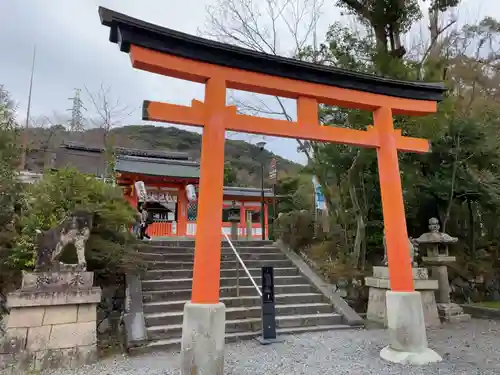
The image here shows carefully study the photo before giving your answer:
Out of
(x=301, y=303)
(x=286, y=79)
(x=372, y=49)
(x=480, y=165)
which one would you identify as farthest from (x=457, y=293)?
(x=286, y=79)

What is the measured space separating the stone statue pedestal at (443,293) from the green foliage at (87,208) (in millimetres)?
→ 6616

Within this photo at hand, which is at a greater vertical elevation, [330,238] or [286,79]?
[286,79]

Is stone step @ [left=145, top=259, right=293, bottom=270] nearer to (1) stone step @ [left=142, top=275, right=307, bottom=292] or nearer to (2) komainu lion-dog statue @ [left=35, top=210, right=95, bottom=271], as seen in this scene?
(1) stone step @ [left=142, top=275, right=307, bottom=292]

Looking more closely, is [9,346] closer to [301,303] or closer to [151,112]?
[151,112]

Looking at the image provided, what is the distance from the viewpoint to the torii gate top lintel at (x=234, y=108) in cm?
411

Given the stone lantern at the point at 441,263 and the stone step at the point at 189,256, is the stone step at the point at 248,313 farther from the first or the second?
the stone lantern at the point at 441,263

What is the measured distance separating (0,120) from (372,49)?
389 inches

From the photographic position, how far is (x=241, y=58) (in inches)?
184

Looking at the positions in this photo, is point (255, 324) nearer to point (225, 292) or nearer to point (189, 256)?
point (225, 292)

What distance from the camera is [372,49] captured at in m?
9.45

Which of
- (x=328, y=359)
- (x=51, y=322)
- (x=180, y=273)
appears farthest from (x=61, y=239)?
(x=328, y=359)

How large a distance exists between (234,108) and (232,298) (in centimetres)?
394

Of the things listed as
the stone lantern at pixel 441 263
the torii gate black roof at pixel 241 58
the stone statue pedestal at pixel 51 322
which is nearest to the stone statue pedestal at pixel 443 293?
the stone lantern at pixel 441 263

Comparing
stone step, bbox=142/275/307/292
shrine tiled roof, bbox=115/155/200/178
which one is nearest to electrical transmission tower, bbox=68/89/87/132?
shrine tiled roof, bbox=115/155/200/178
